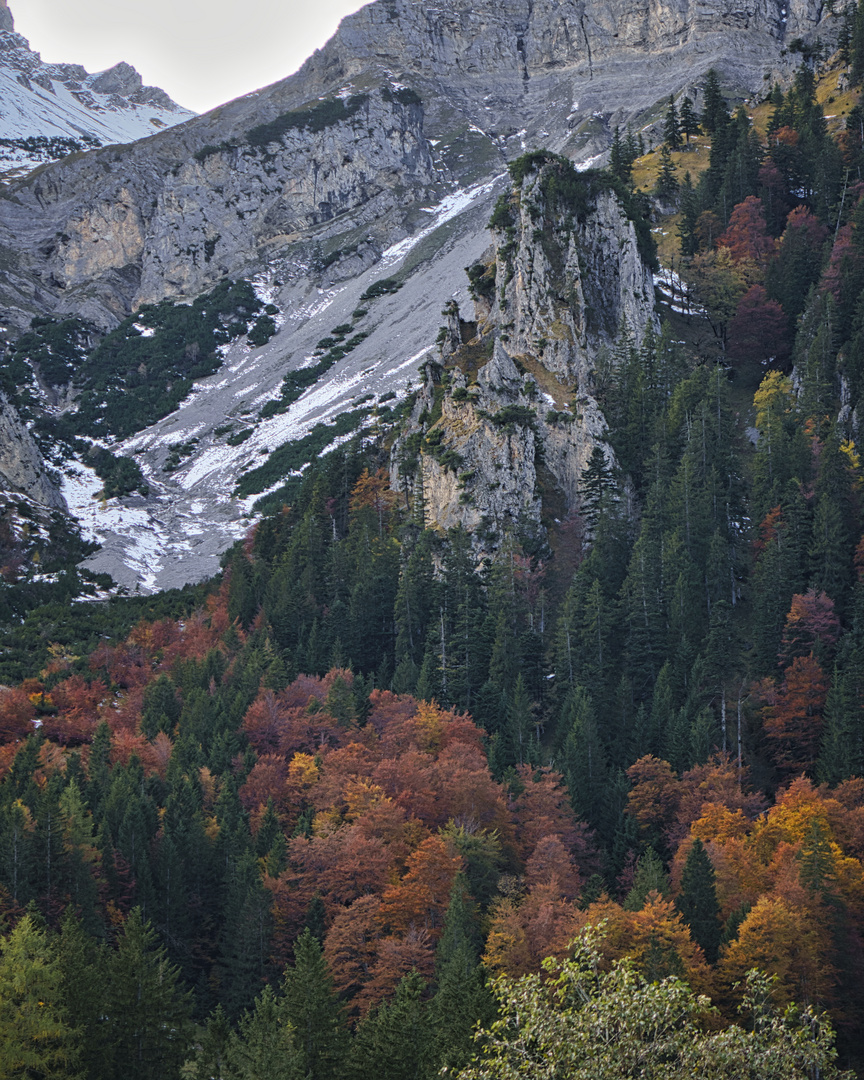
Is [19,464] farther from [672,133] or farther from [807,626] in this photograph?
[807,626]

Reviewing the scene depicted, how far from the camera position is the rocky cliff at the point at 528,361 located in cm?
10075

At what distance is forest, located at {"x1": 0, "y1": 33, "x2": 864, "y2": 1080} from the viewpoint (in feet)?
147

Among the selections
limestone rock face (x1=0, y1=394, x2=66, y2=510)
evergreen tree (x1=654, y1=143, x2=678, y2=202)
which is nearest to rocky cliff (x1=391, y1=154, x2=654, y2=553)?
evergreen tree (x1=654, y1=143, x2=678, y2=202)

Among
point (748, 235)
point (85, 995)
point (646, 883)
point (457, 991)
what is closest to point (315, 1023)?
point (457, 991)

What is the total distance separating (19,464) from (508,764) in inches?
4275

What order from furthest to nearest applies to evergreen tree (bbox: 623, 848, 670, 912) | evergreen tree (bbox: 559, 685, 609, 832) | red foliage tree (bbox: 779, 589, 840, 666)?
1. red foliage tree (bbox: 779, 589, 840, 666)
2. evergreen tree (bbox: 559, 685, 609, 832)
3. evergreen tree (bbox: 623, 848, 670, 912)

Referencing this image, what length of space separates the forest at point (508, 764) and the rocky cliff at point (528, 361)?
308 centimetres

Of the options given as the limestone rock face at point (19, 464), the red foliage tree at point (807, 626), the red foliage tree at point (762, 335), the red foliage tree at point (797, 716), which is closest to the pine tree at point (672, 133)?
the red foliage tree at point (762, 335)

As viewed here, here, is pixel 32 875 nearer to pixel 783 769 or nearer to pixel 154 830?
pixel 154 830

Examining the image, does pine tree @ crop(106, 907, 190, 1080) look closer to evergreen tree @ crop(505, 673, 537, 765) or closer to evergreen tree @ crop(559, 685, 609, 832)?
evergreen tree @ crop(559, 685, 609, 832)

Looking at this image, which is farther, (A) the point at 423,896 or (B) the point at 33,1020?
(A) the point at 423,896

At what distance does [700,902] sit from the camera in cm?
5412

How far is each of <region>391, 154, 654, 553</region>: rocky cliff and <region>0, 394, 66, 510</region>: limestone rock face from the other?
69.5 metres

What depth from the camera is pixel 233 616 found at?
4072 inches
